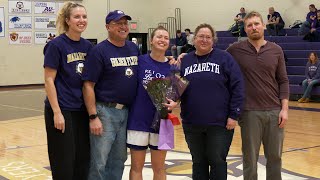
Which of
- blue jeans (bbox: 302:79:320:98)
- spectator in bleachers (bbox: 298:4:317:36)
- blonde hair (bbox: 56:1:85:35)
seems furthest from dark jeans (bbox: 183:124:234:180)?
spectator in bleachers (bbox: 298:4:317:36)

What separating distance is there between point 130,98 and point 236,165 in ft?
8.39

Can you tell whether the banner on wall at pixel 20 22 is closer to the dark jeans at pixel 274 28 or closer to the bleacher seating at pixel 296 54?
the bleacher seating at pixel 296 54

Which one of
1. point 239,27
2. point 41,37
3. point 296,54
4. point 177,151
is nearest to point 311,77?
point 296,54

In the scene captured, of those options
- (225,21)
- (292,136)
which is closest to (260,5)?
(225,21)

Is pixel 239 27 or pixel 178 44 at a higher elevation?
pixel 239 27

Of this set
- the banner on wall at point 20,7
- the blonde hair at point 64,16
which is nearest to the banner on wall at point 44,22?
the banner on wall at point 20,7

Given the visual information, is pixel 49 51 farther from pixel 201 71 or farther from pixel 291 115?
pixel 291 115

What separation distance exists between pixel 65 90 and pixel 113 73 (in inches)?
15.8

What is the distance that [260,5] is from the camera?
1920 centimetres

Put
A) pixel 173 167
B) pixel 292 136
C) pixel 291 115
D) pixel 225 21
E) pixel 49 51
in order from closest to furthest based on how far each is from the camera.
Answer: pixel 49 51
pixel 173 167
pixel 292 136
pixel 291 115
pixel 225 21

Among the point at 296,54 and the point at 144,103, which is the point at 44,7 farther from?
the point at 144,103

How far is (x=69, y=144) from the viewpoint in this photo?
11.5ft

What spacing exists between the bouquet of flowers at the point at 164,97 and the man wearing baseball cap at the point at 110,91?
201 mm

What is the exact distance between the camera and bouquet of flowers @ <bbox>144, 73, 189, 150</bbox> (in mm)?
3625
